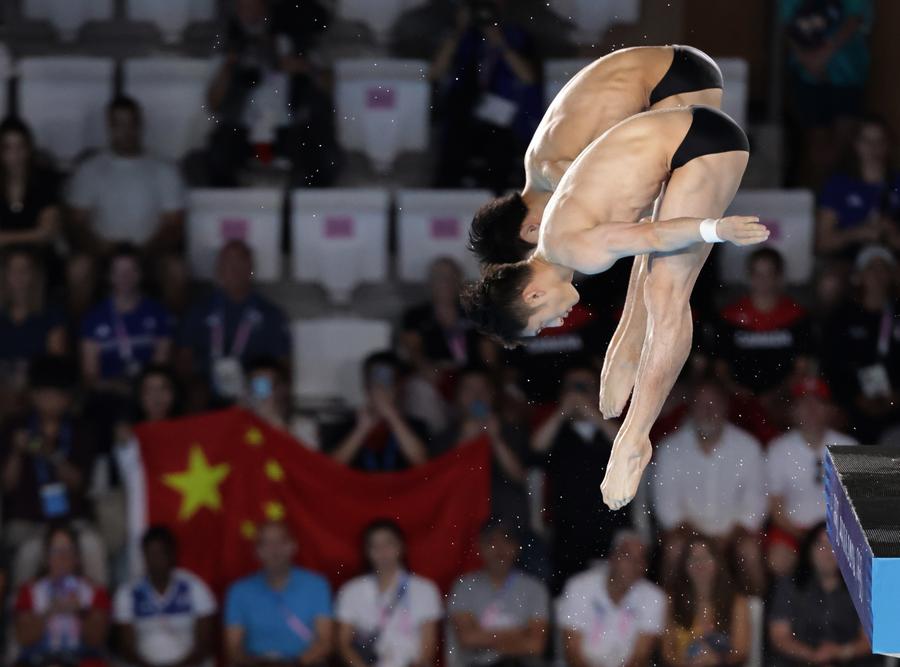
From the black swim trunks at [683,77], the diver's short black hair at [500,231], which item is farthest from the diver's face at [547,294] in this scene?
the black swim trunks at [683,77]

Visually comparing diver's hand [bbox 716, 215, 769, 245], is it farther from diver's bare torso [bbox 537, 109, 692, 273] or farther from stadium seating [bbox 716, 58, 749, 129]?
stadium seating [bbox 716, 58, 749, 129]

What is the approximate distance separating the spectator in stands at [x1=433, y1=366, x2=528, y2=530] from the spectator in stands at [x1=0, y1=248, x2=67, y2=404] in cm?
177

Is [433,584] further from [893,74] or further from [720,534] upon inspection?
[893,74]

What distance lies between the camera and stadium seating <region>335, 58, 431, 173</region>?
29.1 ft

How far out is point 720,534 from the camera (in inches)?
307

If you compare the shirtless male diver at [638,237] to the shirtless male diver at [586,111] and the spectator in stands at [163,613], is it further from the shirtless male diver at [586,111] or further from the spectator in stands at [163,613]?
the spectator in stands at [163,613]

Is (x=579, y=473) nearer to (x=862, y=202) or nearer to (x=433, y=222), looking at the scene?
(x=433, y=222)

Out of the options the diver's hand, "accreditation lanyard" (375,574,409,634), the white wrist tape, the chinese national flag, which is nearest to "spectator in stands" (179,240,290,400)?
the chinese national flag

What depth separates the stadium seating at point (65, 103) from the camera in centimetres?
905

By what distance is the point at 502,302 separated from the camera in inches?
202

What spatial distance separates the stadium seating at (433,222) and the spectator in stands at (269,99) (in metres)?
0.51

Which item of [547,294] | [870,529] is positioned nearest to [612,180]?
[547,294]

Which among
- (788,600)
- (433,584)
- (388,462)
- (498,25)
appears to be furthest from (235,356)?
(788,600)

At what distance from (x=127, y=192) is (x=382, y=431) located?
1780mm
